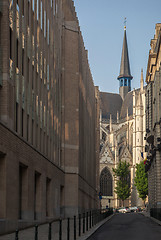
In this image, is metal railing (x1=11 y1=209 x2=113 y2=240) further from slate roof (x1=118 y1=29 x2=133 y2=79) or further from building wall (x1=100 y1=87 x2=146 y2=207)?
slate roof (x1=118 y1=29 x2=133 y2=79)

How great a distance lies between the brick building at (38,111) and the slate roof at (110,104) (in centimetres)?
9874

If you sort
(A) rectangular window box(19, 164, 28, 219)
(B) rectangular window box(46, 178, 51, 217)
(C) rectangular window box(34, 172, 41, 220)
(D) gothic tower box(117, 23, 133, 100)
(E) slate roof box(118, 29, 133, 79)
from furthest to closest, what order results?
(E) slate roof box(118, 29, 133, 79) < (D) gothic tower box(117, 23, 133, 100) < (B) rectangular window box(46, 178, 51, 217) < (C) rectangular window box(34, 172, 41, 220) < (A) rectangular window box(19, 164, 28, 219)

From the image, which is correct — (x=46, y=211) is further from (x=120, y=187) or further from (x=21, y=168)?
(x=120, y=187)

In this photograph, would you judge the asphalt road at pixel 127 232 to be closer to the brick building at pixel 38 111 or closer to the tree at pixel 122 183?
the brick building at pixel 38 111

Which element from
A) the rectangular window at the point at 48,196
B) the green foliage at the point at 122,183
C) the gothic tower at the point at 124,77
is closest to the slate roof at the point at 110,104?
the gothic tower at the point at 124,77

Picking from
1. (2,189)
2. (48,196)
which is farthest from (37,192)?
(2,189)

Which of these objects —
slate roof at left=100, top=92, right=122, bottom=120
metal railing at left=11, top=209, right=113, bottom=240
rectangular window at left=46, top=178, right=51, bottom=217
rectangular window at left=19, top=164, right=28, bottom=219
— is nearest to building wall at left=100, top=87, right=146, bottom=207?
slate roof at left=100, top=92, right=122, bottom=120

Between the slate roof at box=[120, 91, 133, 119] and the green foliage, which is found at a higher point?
the slate roof at box=[120, 91, 133, 119]

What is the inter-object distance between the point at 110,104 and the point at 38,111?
119 meters

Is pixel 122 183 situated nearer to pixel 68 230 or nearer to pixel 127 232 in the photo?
pixel 127 232

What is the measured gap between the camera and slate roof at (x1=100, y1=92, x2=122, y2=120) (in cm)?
14500

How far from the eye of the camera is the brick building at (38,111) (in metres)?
20.9

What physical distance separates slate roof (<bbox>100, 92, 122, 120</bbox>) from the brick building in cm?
9874

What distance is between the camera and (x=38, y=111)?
2989 cm
